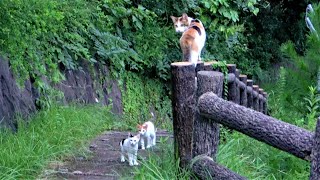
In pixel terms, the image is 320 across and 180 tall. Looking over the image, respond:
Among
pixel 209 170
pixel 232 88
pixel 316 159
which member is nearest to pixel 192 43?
pixel 232 88

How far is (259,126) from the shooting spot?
9.27 ft

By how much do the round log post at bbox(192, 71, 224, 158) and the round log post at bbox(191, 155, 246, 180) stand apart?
7cm

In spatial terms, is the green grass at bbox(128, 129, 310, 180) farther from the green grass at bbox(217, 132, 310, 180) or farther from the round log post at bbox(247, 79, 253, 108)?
the round log post at bbox(247, 79, 253, 108)

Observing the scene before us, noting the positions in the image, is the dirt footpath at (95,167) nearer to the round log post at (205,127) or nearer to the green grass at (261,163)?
the round log post at (205,127)

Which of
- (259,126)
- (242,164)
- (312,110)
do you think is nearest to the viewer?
(259,126)

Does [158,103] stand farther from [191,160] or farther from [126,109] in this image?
[191,160]

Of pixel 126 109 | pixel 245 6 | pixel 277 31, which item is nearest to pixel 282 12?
pixel 277 31

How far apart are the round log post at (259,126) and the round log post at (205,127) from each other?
0.06 m

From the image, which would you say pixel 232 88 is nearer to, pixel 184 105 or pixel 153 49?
pixel 184 105

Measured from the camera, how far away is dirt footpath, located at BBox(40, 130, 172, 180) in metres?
3.54

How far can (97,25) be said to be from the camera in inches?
271

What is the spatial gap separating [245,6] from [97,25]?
9.03ft

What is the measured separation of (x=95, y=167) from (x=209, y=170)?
99cm

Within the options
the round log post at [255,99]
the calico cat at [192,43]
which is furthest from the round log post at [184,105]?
the round log post at [255,99]
